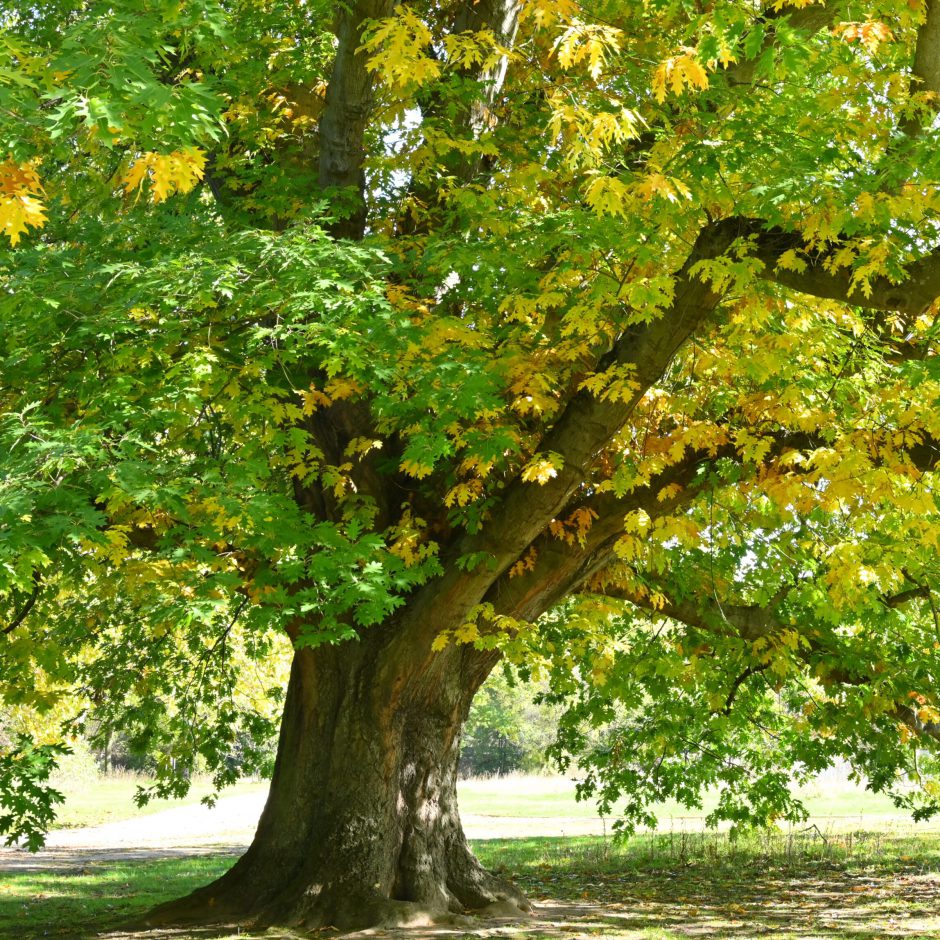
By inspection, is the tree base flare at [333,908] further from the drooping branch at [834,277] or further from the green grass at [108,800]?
the green grass at [108,800]

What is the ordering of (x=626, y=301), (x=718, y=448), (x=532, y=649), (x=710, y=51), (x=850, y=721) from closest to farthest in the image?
(x=710, y=51) < (x=626, y=301) < (x=718, y=448) < (x=532, y=649) < (x=850, y=721)

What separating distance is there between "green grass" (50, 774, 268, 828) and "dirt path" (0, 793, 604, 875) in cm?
68

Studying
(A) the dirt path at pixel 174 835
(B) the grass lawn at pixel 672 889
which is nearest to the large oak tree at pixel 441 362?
(B) the grass lawn at pixel 672 889

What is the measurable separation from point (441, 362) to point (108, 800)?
3109cm

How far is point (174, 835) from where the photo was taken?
23.5 meters

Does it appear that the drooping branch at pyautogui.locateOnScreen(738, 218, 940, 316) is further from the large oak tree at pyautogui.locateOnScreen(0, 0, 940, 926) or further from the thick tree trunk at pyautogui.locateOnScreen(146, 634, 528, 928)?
the thick tree trunk at pyautogui.locateOnScreen(146, 634, 528, 928)

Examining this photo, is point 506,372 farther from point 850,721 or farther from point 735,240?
point 850,721

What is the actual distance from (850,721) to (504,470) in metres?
6.09

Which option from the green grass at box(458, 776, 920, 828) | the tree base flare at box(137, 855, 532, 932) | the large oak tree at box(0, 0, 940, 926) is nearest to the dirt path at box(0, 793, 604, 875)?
the green grass at box(458, 776, 920, 828)

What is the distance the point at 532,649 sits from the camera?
31.4 ft

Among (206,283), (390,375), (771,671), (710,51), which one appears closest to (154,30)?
(206,283)

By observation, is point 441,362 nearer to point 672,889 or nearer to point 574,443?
point 574,443

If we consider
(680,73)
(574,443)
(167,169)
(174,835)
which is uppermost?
(680,73)

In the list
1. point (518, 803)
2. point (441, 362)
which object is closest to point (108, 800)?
point (518, 803)
